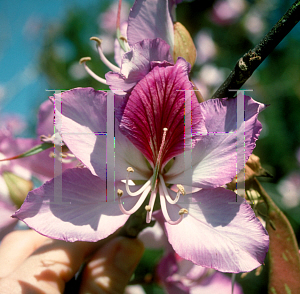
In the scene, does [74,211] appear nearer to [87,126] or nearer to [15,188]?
[87,126]

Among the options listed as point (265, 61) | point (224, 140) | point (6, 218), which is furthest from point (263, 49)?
point (265, 61)

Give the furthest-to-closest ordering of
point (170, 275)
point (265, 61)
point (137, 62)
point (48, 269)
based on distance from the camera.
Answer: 1. point (265, 61)
2. point (170, 275)
3. point (48, 269)
4. point (137, 62)

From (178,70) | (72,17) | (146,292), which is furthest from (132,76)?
(72,17)

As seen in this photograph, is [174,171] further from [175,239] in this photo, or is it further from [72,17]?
→ [72,17]

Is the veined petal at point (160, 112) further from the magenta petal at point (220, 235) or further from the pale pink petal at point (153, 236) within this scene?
the pale pink petal at point (153, 236)

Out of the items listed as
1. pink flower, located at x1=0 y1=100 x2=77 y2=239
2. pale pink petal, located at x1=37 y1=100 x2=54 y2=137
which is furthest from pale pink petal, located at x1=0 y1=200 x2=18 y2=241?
pale pink petal, located at x1=37 y1=100 x2=54 y2=137
